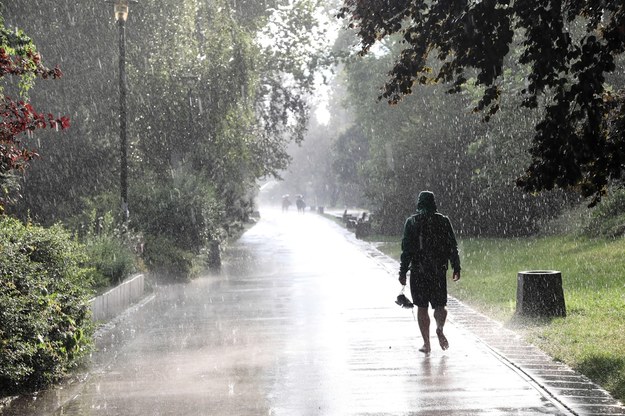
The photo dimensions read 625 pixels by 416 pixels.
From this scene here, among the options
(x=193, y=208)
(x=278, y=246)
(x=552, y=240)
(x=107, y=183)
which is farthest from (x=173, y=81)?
(x=552, y=240)

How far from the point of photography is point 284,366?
1016 centimetres

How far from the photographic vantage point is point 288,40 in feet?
155

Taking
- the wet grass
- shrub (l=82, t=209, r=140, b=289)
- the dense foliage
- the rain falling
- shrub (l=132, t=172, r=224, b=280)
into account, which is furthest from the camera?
the dense foliage

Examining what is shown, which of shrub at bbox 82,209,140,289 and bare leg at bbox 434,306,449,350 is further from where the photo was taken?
shrub at bbox 82,209,140,289

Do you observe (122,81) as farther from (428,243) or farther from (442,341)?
(442,341)

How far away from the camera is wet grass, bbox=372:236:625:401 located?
1012cm

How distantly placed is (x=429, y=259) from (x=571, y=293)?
6.30 m

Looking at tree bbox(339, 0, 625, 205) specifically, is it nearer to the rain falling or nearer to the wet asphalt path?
the rain falling

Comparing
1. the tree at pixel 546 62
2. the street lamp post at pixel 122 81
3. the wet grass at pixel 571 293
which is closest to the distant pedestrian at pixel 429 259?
the wet grass at pixel 571 293

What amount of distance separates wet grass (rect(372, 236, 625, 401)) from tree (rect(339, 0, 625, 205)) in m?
1.90

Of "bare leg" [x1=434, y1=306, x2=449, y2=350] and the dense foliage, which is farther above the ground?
the dense foliage

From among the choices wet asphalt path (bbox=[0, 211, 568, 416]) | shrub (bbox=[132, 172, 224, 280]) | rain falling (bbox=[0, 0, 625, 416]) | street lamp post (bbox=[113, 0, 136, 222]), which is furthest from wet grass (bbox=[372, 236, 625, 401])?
street lamp post (bbox=[113, 0, 136, 222])

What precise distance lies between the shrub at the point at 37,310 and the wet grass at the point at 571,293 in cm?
528

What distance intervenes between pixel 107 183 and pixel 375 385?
848 inches
